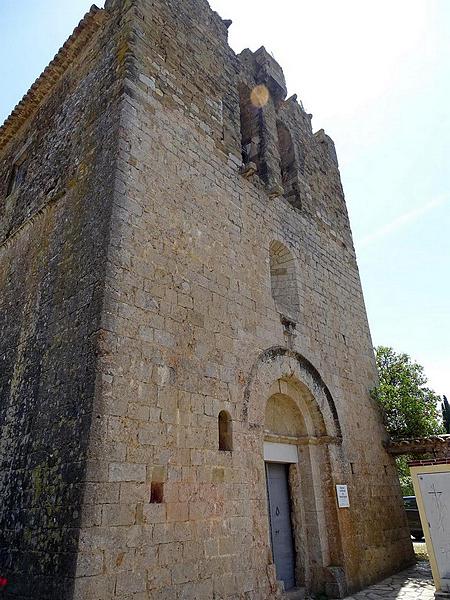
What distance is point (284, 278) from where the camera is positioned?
7352 mm

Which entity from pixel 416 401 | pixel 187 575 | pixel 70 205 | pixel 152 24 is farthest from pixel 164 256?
pixel 416 401

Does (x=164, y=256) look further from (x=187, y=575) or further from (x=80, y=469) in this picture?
(x=187, y=575)

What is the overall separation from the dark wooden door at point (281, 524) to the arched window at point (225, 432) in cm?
142

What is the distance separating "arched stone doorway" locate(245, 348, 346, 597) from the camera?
18.5 feet

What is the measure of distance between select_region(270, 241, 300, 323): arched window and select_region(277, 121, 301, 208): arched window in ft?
4.50

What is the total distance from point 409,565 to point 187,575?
5.40 meters

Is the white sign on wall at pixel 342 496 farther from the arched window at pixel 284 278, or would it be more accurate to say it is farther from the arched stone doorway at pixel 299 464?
the arched window at pixel 284 278

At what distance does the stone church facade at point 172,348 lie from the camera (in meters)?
3.77

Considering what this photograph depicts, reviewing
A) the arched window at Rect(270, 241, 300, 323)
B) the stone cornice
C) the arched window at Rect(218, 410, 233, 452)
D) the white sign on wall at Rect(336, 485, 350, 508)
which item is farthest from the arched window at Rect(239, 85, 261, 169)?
the white sign on wall at Rect(336, 485, 350, 508)

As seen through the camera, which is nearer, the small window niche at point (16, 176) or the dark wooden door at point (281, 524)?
the dark wooden door at point (281, 524)

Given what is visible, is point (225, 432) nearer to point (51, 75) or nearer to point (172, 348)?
point (172, 348)

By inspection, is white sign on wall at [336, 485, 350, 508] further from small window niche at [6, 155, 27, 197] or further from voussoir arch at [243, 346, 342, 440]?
small window niche at [6, 155, 27, 197]

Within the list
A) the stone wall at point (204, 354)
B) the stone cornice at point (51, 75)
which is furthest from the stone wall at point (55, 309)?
the stone wall at point (204, 354)

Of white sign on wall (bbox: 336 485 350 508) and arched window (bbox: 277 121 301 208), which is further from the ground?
arched window (bbox: 277 121 301 208)
